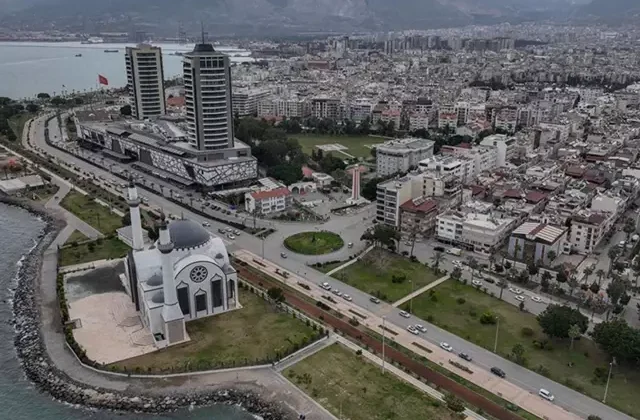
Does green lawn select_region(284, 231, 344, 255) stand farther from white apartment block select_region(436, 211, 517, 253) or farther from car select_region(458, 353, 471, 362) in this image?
car select_region(458, 353, 471, 362)

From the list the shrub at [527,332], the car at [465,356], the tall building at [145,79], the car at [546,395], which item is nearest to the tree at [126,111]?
the tall building at [145,79]

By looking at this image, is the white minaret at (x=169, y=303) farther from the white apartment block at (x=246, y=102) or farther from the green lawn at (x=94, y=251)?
the white apartment block at (x=246, y=102)

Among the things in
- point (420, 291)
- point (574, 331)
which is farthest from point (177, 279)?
point (574, 331)

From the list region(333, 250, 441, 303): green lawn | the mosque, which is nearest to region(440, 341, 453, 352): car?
region(333, 250, 441, 303): green lawn

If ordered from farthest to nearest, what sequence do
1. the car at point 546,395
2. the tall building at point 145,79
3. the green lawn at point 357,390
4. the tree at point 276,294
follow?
1. the tall building at point 145,79
2. the tree at point 276,294
3. the car at point 546,395
4. the green lawn at point 357,390

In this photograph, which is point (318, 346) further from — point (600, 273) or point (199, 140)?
point (199, 140)
